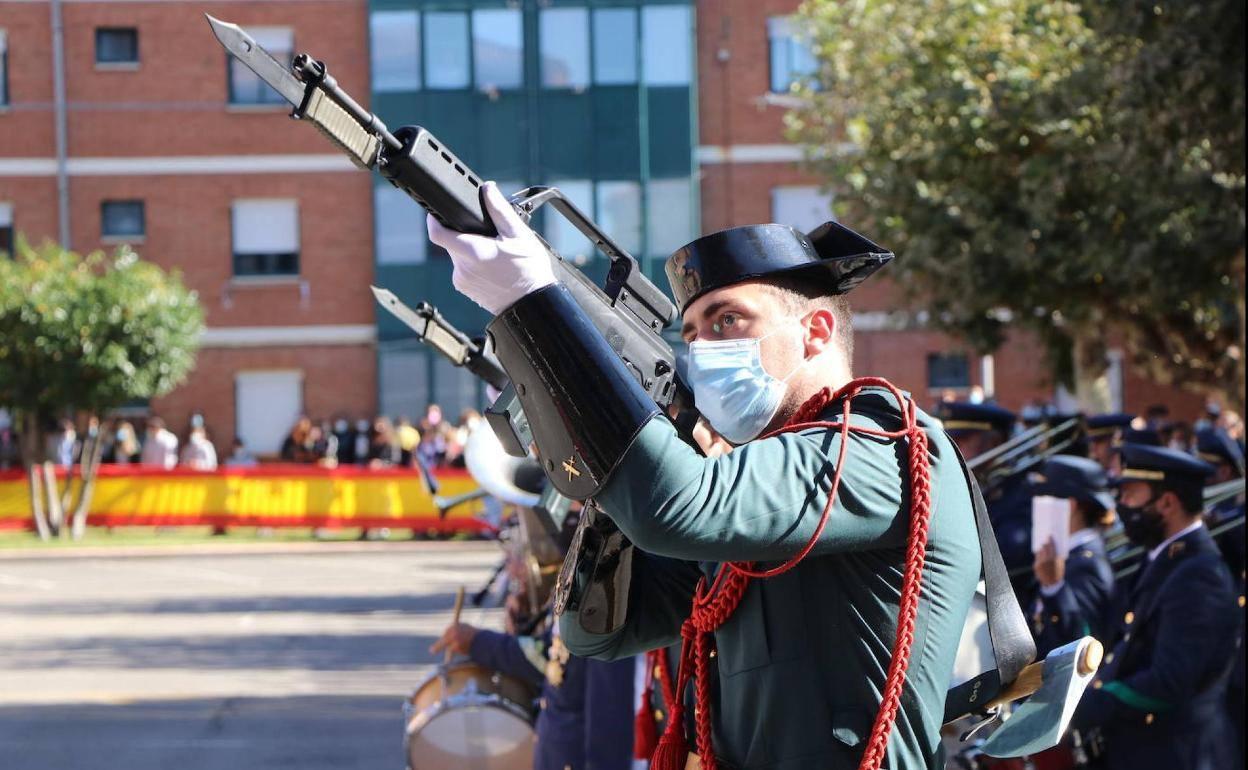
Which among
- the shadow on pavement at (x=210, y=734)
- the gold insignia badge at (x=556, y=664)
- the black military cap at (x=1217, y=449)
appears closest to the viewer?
the gold insignia badge at (x=556, y=664)

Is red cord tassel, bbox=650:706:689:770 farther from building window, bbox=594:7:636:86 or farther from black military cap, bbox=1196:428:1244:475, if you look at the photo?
building window, bbox=594:7:636:86

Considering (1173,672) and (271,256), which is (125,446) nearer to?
(271,256)

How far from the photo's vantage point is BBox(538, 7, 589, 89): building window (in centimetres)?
3356

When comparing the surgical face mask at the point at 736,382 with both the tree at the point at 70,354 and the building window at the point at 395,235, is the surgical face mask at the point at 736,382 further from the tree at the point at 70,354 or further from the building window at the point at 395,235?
the building window at the point at 395,235

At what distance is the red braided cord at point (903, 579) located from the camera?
266 cm

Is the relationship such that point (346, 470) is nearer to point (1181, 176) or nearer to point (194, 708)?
point (194, 708)

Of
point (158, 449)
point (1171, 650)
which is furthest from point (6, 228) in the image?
point (1171, 650)

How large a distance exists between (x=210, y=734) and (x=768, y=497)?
29.8ft

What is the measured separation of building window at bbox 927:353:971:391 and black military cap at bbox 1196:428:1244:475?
2460 cm

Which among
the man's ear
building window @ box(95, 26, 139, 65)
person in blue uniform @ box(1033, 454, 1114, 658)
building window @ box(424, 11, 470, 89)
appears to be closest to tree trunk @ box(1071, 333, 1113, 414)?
person in blue uniform @ box(1033, 454, 1114, 658)

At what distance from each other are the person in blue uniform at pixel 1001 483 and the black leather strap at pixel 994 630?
171 inches

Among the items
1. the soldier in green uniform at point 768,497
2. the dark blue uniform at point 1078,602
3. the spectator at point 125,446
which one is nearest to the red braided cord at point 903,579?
the soldier in green uniform at point 768,497

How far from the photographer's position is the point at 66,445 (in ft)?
93.1

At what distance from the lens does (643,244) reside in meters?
33.2
